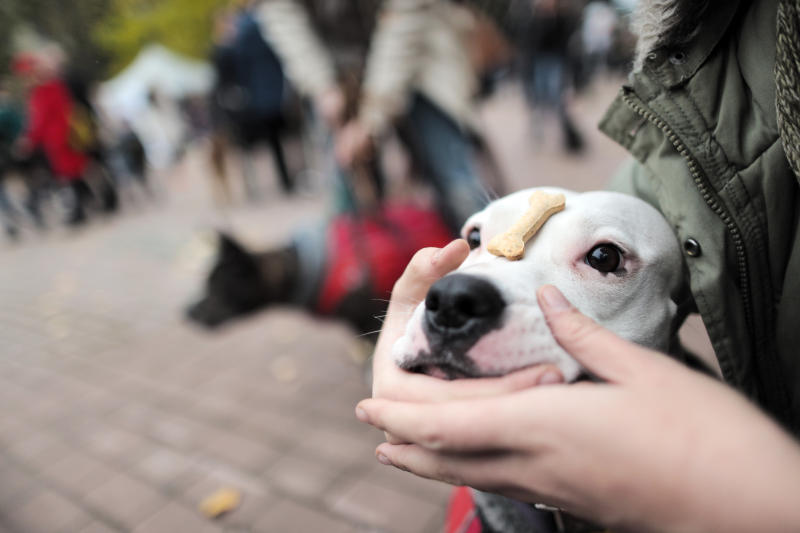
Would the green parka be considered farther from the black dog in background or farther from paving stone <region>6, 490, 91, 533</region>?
paving stone <region>6, 490, 91, 533</region>

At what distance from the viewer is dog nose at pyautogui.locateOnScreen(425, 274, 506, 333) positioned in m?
0.97

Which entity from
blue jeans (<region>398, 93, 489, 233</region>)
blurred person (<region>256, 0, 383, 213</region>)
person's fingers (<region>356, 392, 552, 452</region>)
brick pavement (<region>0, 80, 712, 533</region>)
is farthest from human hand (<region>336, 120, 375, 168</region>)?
person's fingers (<region>356, 392, 552, 452</region>)

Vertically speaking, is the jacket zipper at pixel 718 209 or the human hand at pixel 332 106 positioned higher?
the human hand at pixel 332 106

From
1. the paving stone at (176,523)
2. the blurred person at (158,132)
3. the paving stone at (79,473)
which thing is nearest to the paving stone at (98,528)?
the paving stone at (176,523)

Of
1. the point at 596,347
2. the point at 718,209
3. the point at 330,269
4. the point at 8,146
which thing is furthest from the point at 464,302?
the point at 8,146

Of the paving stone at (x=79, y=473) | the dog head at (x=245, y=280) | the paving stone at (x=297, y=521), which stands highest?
the dog head at (x=245, y=280)

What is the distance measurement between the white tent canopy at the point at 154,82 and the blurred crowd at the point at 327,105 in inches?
8.0

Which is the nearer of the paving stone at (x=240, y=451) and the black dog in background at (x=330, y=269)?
the black dog in background at (x=330, y=269)

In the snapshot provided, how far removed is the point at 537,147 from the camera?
26.0 feet

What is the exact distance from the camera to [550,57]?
771 cm

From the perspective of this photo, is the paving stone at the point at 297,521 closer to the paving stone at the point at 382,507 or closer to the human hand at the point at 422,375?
the paving stone at the point at 382,507

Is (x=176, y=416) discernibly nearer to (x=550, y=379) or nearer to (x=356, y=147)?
(x=356, y=147)

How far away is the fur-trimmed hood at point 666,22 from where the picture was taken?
3.43 feet

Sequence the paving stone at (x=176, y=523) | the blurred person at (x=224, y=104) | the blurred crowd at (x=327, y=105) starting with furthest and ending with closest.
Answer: the blurred person at (x=224, y=104) → the blurred crowd at (x=327, y=105) → the paving stone at (x=176, y=523)
